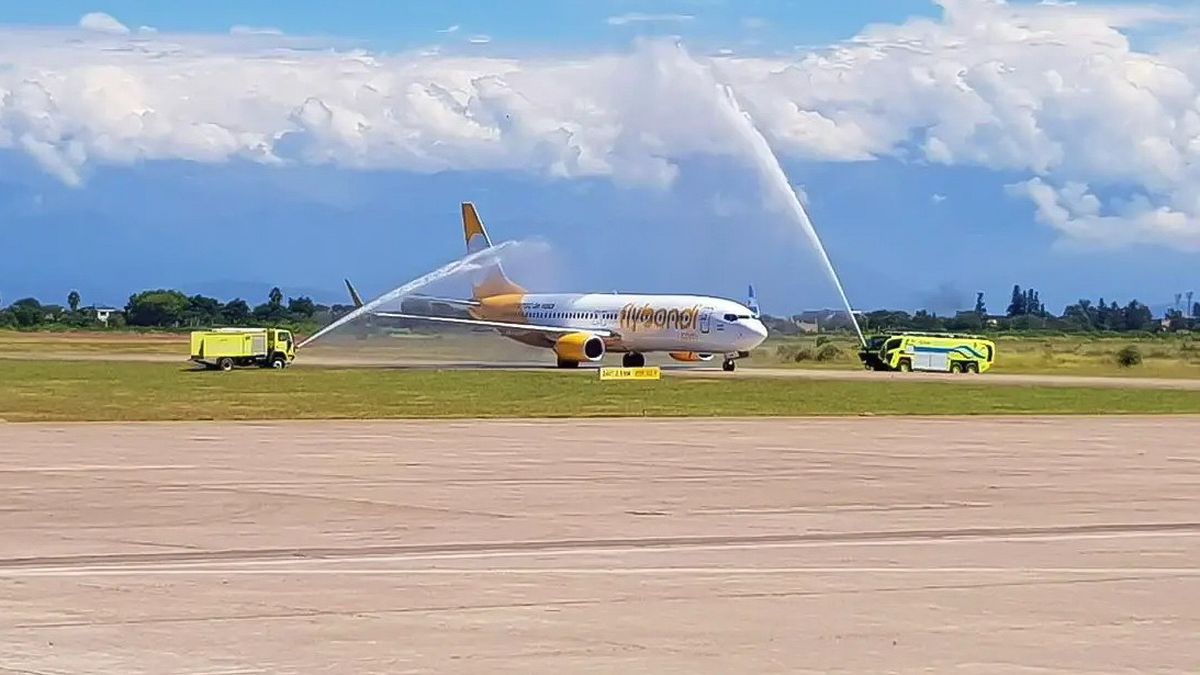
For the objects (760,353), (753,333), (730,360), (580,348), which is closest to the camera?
(753,333)

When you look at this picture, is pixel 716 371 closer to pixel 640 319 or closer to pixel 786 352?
pixel 640 319

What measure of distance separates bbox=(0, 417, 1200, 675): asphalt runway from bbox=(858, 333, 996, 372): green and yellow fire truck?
53600 millimetres

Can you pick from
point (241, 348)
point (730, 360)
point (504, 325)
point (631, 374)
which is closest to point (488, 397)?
point (631, 374)

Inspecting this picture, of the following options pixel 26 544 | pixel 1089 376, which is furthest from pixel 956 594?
pixel 1089 376

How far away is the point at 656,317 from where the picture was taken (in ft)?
279

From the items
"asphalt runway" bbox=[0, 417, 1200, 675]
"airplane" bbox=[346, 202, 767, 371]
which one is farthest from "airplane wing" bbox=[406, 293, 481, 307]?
"asphalt runway" bbox=[0, 417, 1200, 675]

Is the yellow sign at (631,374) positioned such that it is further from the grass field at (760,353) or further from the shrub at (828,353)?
the shrub at (828,353)

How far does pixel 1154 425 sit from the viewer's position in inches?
1763

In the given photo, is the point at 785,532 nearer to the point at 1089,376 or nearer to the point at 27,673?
the point at 27,673

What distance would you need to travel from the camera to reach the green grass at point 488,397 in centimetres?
4856

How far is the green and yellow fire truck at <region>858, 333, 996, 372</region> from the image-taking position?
88438 millimetres

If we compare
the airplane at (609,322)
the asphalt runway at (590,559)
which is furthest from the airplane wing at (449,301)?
the asphalt runway at (590,559)

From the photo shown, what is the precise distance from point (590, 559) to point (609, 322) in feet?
230

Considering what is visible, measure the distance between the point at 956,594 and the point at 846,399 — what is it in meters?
41.2
